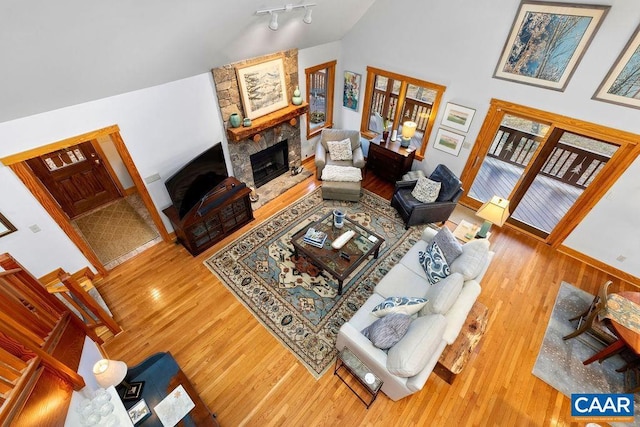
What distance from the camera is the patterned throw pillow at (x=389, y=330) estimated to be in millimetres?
2965

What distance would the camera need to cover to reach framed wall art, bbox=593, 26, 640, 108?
3484 millimetres

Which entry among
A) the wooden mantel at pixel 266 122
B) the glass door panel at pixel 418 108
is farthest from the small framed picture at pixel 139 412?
the glass door panel at pixel 418 108

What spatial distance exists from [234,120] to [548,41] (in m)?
4.85

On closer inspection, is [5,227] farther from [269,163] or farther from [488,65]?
[488,65]

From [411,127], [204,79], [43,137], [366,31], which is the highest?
[366,31]

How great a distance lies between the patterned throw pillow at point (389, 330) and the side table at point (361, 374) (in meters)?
0.32

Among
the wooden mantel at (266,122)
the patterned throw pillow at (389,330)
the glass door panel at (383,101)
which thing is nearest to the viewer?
the patterned throw pillow at (389,330)

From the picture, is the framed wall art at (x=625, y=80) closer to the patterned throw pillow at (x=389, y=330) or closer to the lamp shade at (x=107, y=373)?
the patterned throw pillow at (x=389, y=330)

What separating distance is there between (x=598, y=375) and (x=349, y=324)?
3197 millimetres

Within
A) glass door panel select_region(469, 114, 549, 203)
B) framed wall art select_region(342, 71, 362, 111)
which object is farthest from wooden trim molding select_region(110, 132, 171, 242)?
glass door panel select_region(469, 114, 549, 203)

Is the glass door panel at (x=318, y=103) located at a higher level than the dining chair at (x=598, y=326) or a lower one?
higher

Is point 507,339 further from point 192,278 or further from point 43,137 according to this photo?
point 43,137

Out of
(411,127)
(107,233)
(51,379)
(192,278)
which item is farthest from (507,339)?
(107,233)

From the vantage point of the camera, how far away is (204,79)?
14.6ft
